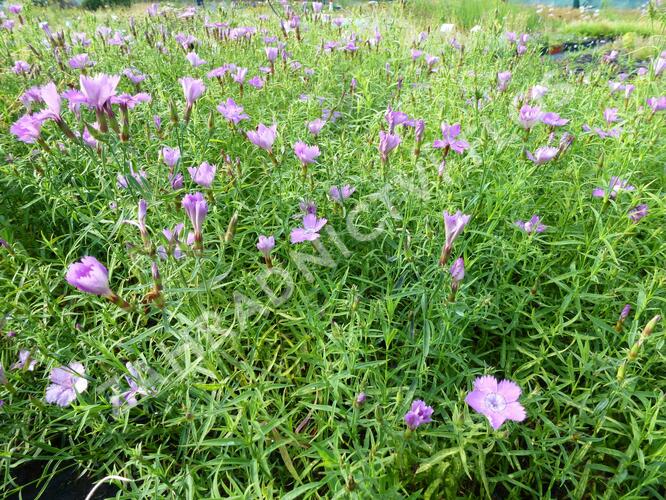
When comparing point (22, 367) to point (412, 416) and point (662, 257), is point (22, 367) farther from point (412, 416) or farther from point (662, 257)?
point (662, 257)

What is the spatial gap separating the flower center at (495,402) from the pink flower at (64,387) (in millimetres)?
1327

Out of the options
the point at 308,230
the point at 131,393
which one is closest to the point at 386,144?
the point at 308,230

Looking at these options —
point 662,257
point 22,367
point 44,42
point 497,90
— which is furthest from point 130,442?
point 44,42

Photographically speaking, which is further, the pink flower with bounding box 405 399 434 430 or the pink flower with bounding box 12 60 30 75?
the pink flower with bounding box 12 60 30 75

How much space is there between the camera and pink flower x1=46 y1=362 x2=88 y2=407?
151 cm

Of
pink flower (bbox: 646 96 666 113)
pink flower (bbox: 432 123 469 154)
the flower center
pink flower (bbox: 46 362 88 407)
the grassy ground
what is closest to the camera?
the flower center

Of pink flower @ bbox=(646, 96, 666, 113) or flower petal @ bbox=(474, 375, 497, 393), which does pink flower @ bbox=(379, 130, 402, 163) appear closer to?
flower petal @ bbox=(474, 375, 497, 393)

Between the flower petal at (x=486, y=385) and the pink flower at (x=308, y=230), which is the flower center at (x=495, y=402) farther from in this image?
the pink flower at (x=308, y=230)

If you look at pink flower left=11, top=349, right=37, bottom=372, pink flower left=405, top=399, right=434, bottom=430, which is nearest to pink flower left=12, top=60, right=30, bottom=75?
pink flower left=11, top=349, right=37, bottom=372

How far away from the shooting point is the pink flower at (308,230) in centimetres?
175

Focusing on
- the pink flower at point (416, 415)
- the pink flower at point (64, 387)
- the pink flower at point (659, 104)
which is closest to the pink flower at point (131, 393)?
the pink flower at point (64, 387)

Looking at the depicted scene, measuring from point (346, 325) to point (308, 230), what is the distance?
46 cm

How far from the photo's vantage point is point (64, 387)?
5.07 feet

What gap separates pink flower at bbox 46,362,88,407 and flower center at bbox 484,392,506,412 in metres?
1.33
